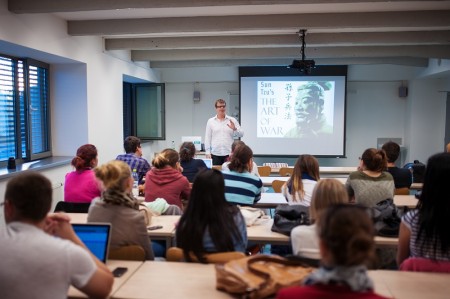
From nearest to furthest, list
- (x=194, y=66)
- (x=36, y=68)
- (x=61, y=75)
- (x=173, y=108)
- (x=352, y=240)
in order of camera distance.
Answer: (x=352, y=240)
(x=36, y=68)
(x=61, y=75)
(x=194, y=66)
(x=173, y=108)

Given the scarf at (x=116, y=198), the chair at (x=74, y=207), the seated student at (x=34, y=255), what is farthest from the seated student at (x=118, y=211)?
the chair at (x=74, y=207)

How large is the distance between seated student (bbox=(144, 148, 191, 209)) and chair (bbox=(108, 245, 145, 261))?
4.18 ft

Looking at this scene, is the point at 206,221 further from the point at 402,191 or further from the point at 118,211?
the point at 402,191

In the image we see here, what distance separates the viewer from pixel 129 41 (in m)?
6.33

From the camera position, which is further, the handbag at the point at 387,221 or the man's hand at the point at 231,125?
the man's hand at the point at 231,125

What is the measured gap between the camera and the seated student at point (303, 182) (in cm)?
340

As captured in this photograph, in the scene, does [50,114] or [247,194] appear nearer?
[247,194]

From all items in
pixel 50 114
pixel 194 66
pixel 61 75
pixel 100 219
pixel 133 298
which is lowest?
pixel 133 298

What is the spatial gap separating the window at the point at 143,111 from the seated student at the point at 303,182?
5.50m

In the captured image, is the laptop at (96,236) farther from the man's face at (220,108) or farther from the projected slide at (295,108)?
the projected slide at (295,108)

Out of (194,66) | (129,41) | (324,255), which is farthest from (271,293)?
(194,66)

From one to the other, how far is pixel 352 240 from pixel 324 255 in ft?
0.36

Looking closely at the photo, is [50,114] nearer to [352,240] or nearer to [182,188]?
[182,188]

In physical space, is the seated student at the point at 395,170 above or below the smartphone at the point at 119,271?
above
